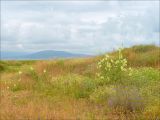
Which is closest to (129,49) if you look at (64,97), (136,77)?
(136,77)

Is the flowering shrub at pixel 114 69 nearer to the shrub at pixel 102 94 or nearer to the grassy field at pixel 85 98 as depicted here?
the grassy field at pixel 85 98

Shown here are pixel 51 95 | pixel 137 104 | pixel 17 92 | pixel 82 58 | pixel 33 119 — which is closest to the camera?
pixel 33 119

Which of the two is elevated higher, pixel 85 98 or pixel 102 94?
pixel 102 94

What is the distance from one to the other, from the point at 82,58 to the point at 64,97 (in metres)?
13.2

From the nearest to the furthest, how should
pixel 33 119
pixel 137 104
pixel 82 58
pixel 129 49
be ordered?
pixel 33 119
pixel 137 104
pixel 129 49
pixel 82 58

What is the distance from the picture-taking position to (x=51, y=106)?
42.4ft

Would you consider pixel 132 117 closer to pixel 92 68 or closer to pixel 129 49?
pixel 92 68

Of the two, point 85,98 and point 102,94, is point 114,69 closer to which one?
point 102,94

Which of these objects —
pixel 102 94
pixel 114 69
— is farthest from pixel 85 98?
pixel 114 69

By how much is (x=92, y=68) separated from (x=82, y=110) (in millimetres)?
9763

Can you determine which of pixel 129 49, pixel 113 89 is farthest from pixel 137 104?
pixel 129 49

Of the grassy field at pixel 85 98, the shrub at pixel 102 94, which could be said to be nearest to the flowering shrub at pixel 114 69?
the grassy field at pixel 85 98

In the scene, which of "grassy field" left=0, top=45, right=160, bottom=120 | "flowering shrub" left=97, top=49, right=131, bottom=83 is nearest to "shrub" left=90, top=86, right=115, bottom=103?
"grassy field" left=0, top=45, right=160, bottom=120

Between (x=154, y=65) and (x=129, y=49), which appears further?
(x=129, y=49)
